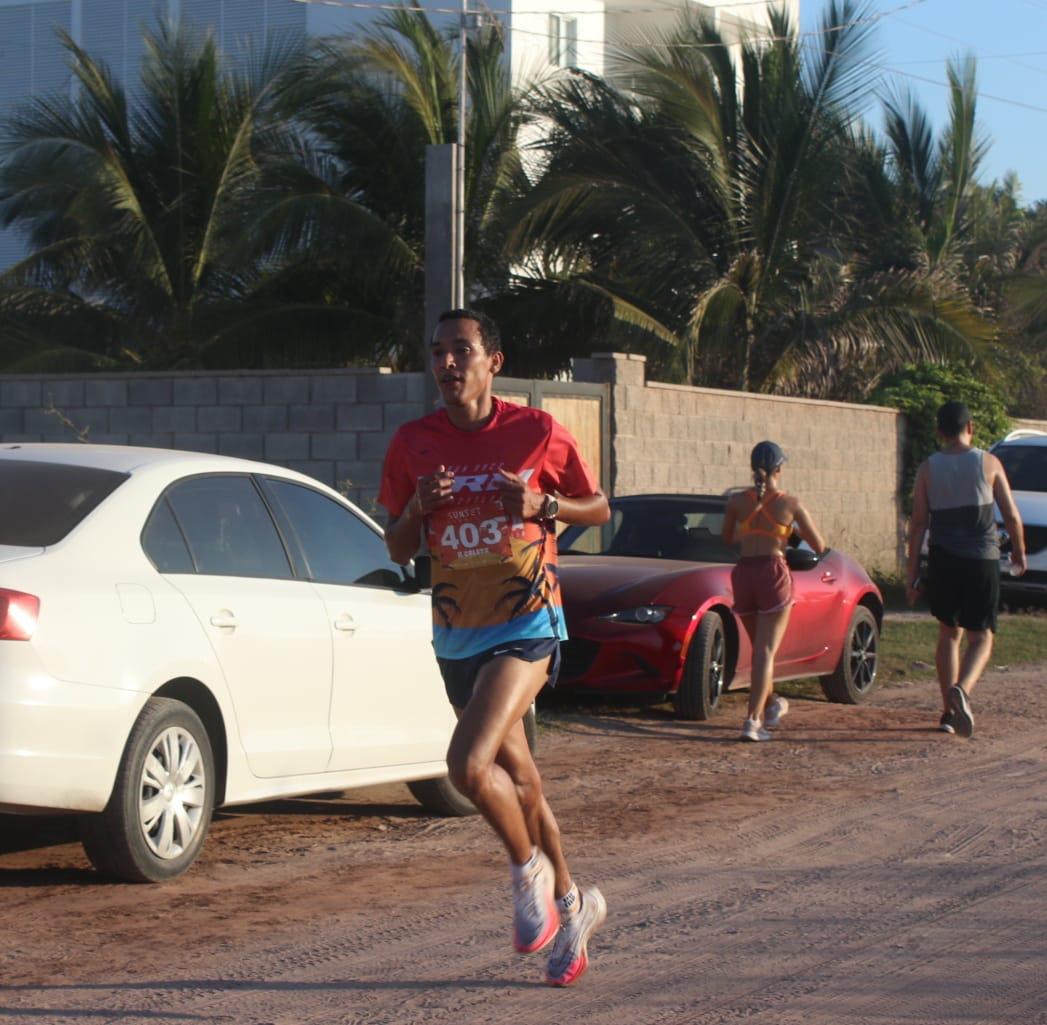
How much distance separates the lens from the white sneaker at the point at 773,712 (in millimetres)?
10883

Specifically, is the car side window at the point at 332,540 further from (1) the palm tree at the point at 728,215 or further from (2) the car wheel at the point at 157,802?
(1) the palm tree at the point at 728,215

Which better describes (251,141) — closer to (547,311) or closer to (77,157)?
(77,157)

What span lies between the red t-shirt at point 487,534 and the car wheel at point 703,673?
5.76 metres

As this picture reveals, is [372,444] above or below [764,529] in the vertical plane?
above

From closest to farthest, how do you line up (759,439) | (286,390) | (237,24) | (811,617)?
1. (811,617)
2. (286,390)
3. (759,439)
4. (237,24)

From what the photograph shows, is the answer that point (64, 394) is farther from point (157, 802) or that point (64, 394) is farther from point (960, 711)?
point (157, 802)

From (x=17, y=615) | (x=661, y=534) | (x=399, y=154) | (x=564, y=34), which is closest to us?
(x=17, y=615)

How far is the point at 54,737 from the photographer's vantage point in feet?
19.6

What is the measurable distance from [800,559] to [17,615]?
6.08m

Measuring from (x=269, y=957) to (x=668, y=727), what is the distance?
5.82 metres

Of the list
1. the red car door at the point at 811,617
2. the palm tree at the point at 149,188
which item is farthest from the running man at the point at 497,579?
the palm tree at the point at 149,188

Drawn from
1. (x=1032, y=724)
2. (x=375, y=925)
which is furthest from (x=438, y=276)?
(x=375, y=925)

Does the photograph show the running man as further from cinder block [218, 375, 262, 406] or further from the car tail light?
cinder block [218, 375, 262, 406]

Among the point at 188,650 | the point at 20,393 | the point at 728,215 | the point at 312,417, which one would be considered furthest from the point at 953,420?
the point at 728,215
